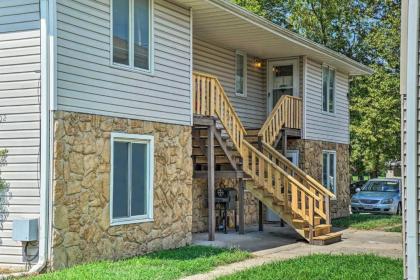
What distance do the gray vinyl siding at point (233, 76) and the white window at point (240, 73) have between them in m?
0.20

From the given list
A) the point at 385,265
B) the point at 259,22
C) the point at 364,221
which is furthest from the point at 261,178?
the point at 364,221

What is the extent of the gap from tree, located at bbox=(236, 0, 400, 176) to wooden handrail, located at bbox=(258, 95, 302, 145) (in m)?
11.4

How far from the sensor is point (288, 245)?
14078mm

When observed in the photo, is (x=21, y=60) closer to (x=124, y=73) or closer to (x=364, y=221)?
(x=124, y=73)

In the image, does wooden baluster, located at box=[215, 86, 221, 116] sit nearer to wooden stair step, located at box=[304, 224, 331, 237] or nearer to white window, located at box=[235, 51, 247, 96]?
wooden stair step, located at box=[304, 224, 331, 237]

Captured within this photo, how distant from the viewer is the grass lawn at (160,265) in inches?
356

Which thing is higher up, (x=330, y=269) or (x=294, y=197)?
(x=294, y=197)

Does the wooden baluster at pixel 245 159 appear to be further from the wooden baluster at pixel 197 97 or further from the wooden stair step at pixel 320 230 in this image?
the wooden stair step at pixel 320 230

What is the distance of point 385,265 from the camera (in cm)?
1059

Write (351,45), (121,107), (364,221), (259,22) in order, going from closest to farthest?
1. (121,107)
2. (259,22)
3. (364,221)
4. (351,45)

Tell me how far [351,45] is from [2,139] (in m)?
25.5

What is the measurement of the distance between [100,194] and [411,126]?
5727 mm

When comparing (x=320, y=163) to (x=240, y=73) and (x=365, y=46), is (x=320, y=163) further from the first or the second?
(x=365, y=46)

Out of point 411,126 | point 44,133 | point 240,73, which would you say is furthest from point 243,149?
point 411,126
